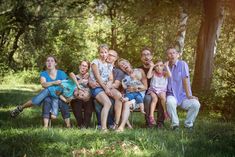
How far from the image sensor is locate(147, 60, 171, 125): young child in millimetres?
9266

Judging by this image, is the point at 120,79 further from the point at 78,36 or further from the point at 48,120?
the point at 78,36

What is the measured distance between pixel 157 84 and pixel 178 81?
428 mm

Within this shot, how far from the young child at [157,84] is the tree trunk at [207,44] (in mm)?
6250

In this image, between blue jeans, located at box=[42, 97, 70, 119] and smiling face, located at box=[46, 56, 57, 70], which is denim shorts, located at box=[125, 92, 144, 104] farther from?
smiling face, located at box=[46, 56, 57, 70]

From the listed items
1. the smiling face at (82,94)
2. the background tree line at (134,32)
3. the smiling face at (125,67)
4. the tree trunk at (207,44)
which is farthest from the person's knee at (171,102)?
the tree trunk at (207,44)

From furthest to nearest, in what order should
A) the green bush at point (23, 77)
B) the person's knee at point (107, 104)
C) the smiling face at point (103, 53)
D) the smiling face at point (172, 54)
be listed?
the green bush at point (23, 77) < the smiling face at point (172, 54) < the smiling face at point (103, 53) < the person's knee at point (107, 104)

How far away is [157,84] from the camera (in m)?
9.41

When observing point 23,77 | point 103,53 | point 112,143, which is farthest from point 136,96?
point 23,77

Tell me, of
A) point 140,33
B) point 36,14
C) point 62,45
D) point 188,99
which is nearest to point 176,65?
point 188,99

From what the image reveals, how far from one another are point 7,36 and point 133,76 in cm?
3096

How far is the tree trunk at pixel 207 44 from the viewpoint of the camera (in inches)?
614

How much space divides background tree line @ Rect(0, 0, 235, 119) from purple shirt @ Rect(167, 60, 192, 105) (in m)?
3.32

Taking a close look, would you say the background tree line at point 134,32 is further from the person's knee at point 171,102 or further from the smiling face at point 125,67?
the smiling face at point 125,67

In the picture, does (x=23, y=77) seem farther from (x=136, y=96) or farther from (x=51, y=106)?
(x=136, y=96)
